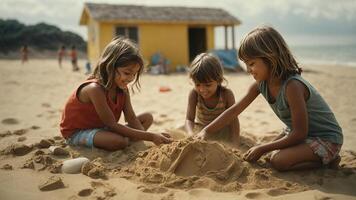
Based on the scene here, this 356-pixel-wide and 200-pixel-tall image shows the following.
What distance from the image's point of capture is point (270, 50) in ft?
9.02

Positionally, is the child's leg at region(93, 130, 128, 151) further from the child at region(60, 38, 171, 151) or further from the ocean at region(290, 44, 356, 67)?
the ocean at region(290, 44, 356, 67)

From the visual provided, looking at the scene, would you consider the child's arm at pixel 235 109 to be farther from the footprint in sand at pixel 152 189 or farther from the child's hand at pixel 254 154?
the footprint in sand at pixel 152 189

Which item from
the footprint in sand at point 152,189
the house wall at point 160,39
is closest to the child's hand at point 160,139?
the footprint in sand at point 152,189

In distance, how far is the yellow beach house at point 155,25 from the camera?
15547mm

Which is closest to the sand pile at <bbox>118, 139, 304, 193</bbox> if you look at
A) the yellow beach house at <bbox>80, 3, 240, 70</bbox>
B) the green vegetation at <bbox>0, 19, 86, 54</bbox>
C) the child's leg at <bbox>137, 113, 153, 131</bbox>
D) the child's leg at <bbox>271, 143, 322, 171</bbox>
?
the child's leg at <bbox>271, 143, 322, 171</bbox>

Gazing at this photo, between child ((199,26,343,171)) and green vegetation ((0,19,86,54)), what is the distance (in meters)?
36.0

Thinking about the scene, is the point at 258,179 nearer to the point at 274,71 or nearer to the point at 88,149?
the point at 274,71

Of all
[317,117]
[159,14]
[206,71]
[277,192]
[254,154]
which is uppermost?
[159,14]

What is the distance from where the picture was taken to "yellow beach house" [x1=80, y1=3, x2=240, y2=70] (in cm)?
1555

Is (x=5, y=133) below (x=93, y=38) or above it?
below

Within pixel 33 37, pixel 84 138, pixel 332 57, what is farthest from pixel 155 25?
pixel 33 37

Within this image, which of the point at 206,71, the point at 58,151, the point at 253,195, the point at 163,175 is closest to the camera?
the point at 253,195

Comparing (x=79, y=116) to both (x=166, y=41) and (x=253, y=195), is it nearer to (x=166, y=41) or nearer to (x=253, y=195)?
(x=253, y=195)

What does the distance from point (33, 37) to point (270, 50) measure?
135 ft
